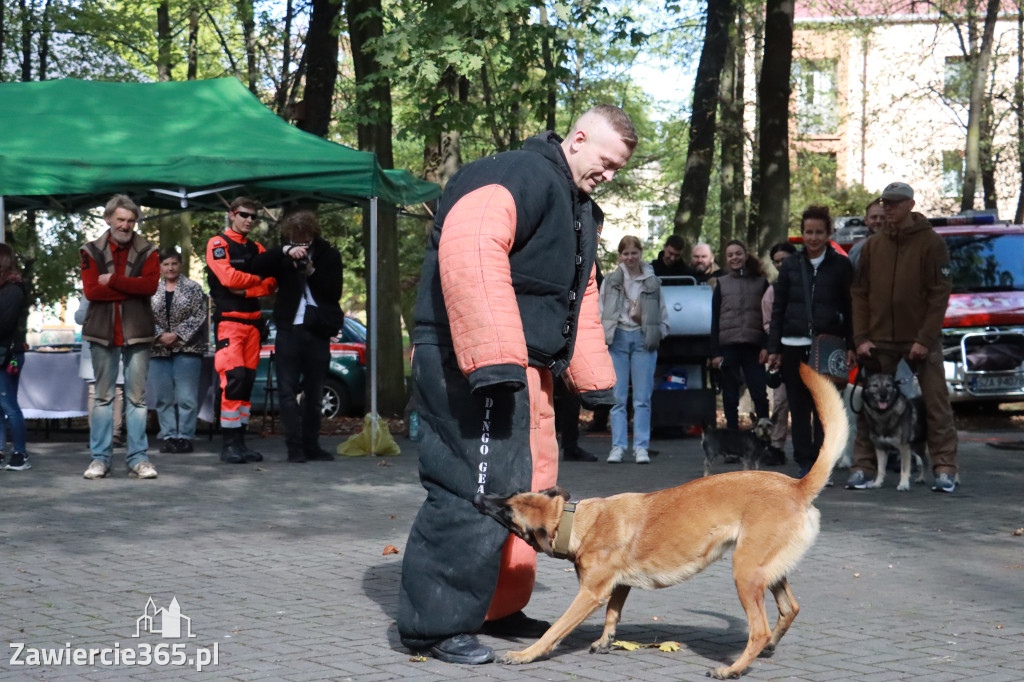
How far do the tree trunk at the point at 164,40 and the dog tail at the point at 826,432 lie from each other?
2072cm

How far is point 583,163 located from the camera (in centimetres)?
477

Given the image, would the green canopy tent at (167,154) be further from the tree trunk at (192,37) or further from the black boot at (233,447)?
the tree trunk at (192,37)

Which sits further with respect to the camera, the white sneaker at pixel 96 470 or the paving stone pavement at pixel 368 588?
the white sneaker at pixel 96 470

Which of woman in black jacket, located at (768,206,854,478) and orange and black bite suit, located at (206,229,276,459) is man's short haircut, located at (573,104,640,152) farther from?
orange and black bite suit, located at (206,229,276,459)

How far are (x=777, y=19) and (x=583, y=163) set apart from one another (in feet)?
36.5

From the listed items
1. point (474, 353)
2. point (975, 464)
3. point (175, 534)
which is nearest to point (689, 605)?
point (474, 353)

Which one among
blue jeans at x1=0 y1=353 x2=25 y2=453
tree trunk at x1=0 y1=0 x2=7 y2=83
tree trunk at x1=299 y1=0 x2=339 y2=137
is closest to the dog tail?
blue jeans at x1=0 y1=353 x2=25 y2=453

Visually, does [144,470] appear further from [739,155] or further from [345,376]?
[739,155]

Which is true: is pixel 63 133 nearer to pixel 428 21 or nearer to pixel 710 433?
pixel 428 21

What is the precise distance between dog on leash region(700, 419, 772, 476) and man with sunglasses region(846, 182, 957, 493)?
1.42 metres

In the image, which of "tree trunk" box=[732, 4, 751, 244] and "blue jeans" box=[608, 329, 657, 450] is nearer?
"blue jeans" box=[608, 329, 657, 450]

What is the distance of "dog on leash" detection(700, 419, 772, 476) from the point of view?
10.5m

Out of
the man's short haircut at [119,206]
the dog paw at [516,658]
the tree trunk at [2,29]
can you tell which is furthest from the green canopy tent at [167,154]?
the tree trunk at [2,29]

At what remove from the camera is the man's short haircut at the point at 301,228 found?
1109cm
